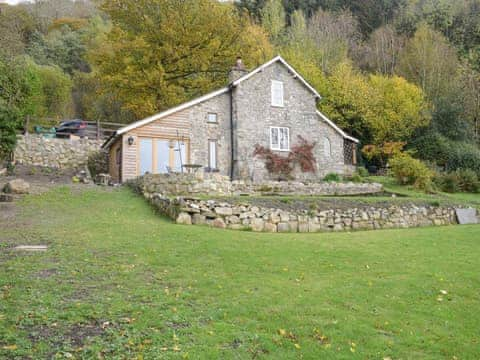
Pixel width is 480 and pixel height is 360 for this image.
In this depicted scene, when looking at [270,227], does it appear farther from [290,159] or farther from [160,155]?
[290,159]

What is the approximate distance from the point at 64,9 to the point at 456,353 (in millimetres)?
72293

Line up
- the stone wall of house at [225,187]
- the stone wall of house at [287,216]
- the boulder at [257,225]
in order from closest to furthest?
the stone wall of house at [287,216], the boulder at [257,225], the stone wall of house at [225,187]

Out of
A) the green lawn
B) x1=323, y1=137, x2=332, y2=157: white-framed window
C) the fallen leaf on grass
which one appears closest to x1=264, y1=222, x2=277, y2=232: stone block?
the green lawn

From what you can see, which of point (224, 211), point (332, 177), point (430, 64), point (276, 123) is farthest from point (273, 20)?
point (224, 211)

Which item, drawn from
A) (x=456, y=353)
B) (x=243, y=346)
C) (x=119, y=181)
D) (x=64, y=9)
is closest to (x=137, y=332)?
(x=243, y=346)

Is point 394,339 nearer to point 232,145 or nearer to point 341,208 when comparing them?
point 341,208

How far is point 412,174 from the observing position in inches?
1035

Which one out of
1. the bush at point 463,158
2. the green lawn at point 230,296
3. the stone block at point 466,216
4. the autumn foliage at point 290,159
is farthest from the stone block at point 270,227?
the bush at point 463,158

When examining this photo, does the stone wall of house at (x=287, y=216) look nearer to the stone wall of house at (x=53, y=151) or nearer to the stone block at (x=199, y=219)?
the stone block at (x=199, y=219)

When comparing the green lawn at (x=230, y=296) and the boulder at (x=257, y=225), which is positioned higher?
the boulder at (x=257, y=225)

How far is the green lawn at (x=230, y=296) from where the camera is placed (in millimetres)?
6090

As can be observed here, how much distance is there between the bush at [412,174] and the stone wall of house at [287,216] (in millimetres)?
6762

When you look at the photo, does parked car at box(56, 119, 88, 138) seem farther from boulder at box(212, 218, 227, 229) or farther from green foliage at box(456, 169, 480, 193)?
green foliage at box(456, 169, 480, 193)

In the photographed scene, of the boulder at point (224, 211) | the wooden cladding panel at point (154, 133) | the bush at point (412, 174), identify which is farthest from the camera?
the bush at point (412, 174)
